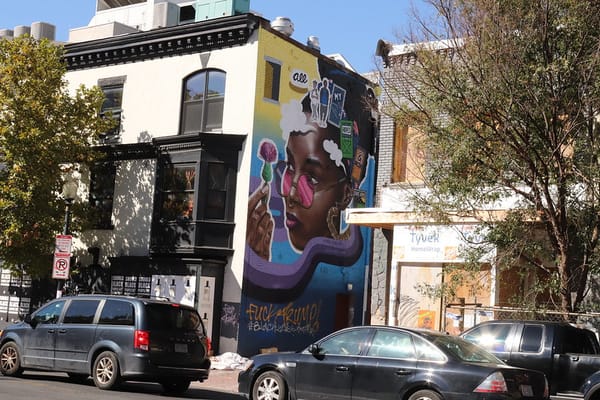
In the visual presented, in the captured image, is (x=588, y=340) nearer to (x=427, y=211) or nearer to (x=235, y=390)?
(x=427, y=211)

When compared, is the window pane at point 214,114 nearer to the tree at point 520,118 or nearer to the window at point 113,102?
the window at point 113,102

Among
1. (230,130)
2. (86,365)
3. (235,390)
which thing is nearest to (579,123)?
(235,390)

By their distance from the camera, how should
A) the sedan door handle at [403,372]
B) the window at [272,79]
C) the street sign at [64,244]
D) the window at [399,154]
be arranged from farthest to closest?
the window at [272,79]
the window at [399,154]
the street sign at [64,244]
the sedan door handle at [403,372]

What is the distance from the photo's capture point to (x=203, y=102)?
25.8 metres

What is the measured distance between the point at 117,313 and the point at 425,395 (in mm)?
6226

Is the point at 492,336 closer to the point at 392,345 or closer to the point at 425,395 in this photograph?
the point at 392,345

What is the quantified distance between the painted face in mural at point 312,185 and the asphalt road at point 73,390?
913 cm

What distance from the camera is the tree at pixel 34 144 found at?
2430 centimetres

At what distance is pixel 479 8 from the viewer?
15766 mm

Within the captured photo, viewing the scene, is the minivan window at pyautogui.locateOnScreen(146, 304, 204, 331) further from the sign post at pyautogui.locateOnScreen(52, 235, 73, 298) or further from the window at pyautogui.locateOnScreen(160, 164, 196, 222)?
the window at pyautogui.locateOnScreen(160, 164, 196, 222)

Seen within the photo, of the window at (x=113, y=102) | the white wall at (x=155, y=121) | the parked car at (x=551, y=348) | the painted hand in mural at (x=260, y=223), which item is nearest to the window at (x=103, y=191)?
the white wall at (x=155, y=121)

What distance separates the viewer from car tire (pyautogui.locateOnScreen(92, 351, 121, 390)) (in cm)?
1448

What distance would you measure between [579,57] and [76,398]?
1060 centimetres

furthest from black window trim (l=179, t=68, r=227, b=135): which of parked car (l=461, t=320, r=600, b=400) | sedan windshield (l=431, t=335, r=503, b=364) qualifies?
sedan windshield (l=431, t=335, r=503, b=364)
